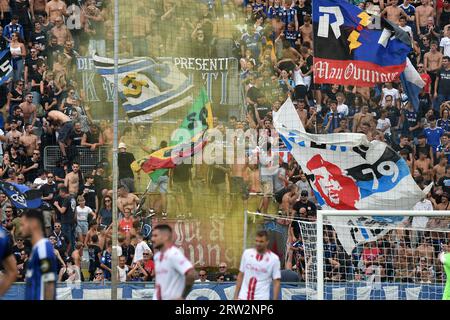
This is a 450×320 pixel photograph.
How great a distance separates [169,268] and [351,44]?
348 inches

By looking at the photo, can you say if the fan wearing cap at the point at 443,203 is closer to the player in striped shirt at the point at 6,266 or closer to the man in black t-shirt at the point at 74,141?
the man in black t-shirt at the point at 74,141

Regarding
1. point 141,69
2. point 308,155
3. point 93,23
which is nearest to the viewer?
point 308,155

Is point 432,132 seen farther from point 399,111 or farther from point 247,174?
point 247,174

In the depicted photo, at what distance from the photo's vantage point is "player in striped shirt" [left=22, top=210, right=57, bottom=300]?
945 cm

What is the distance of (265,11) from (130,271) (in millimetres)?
7047

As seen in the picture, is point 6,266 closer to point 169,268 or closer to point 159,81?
point 169,268

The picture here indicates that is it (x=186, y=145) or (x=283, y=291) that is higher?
(x=186, y=145)

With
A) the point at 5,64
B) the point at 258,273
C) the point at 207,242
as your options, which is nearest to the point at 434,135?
the point at 207,242

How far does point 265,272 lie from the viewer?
12016 millimetres

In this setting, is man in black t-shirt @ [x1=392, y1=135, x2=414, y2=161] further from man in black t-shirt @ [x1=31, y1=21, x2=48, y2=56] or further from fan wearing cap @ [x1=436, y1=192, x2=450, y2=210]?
man in black t-shirt @ [x1=31, y1=21, x2=48, y2=56]

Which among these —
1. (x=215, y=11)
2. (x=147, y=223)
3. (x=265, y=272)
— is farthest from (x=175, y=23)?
(x=265, y=272)

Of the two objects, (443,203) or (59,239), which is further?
(443,203)

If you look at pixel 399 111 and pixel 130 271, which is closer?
pixel 130 271

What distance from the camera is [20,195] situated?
18.4 meters
